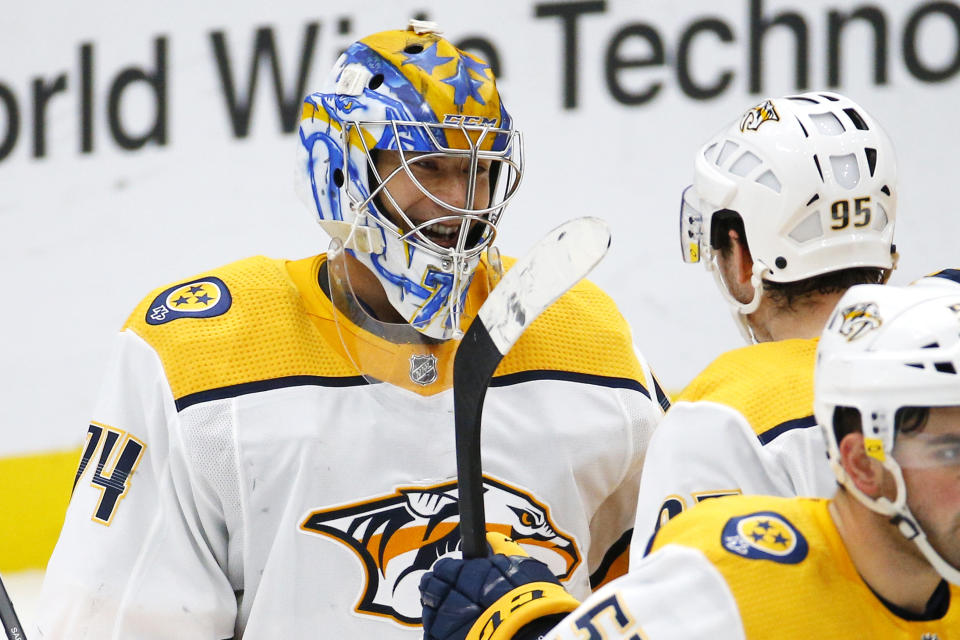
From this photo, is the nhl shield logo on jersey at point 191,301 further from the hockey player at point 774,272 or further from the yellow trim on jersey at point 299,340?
the hockey player at point 774,272

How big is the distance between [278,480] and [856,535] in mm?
773

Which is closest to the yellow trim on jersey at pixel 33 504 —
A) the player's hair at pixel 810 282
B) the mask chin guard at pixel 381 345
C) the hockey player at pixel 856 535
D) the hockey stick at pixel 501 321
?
the mask chin guard at pixel 381 345

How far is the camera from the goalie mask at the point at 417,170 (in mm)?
1744

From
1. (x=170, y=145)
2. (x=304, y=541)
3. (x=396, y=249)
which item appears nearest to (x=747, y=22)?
(x=170, y=145)

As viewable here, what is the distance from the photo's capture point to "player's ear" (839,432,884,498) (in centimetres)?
113

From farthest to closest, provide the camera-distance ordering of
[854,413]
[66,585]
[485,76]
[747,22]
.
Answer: [747,22]
[485,76]
[66,585]
[854,413]

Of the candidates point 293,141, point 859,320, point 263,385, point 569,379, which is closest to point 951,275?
point 569,379

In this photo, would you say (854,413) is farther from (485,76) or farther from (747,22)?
(747,22)

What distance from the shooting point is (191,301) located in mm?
1798

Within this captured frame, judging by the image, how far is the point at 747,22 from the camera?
3252 mm

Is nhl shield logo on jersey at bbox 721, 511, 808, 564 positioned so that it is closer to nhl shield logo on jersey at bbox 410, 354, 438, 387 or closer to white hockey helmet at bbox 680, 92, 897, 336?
white hockey helmet at bbox 680, 92, 897, 336

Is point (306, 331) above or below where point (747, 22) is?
below

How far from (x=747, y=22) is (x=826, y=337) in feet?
7.19

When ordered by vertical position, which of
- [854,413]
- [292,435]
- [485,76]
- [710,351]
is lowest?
[710,351]
